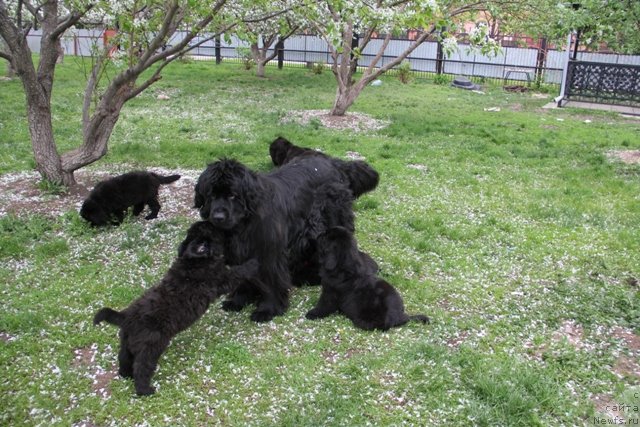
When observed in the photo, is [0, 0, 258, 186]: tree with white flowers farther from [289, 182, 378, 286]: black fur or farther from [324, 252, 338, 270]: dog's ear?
[324, 252, 338, 270]: dog's ear

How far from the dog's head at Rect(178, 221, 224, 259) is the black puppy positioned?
3.69 feet

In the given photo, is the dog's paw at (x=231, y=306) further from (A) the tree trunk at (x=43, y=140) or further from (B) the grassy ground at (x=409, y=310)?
(A) the tree trunk at (x=43, y=140)

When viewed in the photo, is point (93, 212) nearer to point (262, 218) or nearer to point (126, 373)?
point (262, 218)

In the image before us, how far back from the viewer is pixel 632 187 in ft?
31.8

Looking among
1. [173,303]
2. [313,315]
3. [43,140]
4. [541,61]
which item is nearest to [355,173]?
[313,315]

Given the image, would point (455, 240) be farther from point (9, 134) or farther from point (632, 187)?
point (9, 134)

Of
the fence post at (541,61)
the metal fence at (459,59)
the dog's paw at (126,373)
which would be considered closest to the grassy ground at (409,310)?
the dog's paw at (126,373)

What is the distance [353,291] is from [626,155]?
32.5 ft

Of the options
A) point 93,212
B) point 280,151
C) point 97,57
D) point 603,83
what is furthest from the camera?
point 603,83

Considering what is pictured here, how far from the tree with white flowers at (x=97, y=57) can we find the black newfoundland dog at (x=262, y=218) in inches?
108

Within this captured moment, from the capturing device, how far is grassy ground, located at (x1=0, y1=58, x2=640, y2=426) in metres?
4.13

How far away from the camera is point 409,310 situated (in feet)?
18.3

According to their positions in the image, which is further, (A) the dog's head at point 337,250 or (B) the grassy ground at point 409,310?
(A) the dog's head at point 337,250

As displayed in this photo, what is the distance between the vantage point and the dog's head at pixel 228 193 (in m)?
5.05
